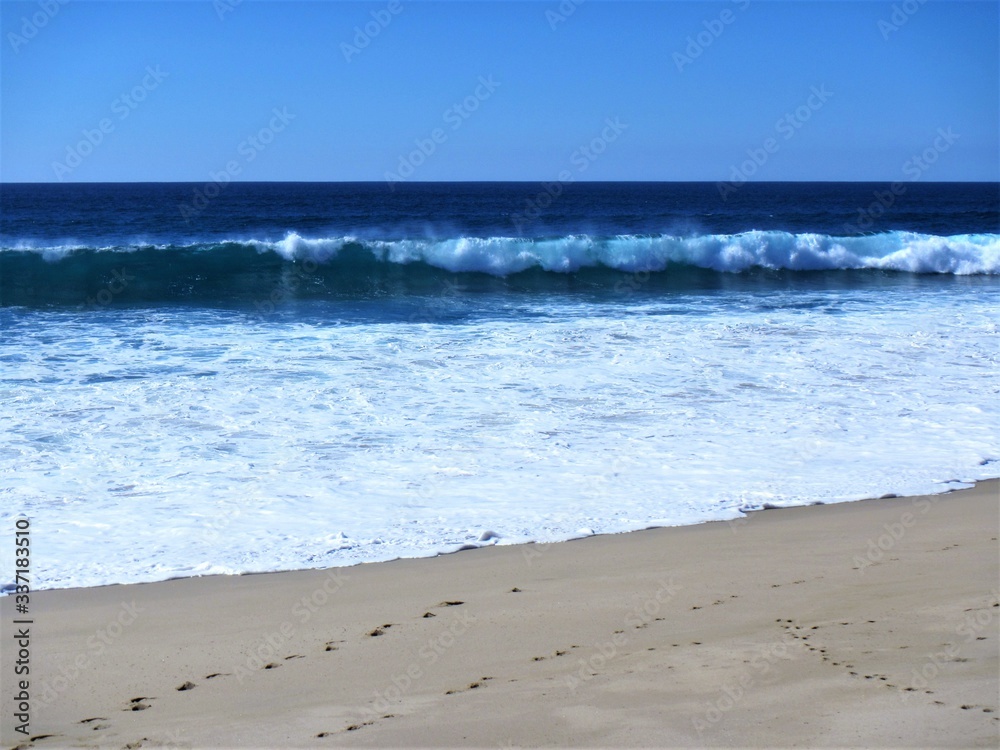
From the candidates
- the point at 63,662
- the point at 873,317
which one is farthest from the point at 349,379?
the point at 873,317

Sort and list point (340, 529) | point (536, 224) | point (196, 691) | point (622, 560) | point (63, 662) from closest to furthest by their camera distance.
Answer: point (196, 691)
point (63, 662)
point (622, 560)
point (340, 529)
point (536, 224)

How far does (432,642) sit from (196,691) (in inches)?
34.5

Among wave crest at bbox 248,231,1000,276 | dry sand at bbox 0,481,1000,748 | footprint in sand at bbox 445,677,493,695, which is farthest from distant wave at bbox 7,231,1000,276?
footprint in sand at bbox 445,677,493,695

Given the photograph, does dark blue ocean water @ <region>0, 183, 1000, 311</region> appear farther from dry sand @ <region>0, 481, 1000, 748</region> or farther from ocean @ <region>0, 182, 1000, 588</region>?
dry sand @ <region>0, 481, 1000, 748</region>

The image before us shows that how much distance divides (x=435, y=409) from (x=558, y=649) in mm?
3957

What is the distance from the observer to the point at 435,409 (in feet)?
23.8

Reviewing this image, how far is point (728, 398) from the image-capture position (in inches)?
302

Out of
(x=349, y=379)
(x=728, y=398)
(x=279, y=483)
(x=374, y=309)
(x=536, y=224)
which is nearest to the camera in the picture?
(x=279, y=483)

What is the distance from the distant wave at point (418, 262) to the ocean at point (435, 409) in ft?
0.53

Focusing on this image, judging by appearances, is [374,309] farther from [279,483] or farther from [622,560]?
[622,560]

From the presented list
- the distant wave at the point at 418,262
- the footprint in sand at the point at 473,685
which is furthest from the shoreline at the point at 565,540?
the distant wave at the point at 418,262

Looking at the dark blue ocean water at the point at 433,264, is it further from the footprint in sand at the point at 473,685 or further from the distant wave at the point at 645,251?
the footprint in sand at the point at 473,685

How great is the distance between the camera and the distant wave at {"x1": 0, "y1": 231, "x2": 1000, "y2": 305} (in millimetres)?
16109

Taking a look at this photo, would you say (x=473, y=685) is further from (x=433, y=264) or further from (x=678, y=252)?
(x=678, y=252)
